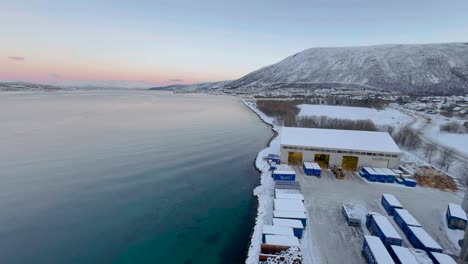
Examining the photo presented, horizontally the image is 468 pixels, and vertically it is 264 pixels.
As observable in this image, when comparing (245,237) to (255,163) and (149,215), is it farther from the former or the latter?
(255,163)

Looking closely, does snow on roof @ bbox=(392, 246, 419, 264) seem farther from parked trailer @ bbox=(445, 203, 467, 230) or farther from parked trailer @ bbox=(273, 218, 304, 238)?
parked trailer @ bbox=(445, 203, 467, 230)

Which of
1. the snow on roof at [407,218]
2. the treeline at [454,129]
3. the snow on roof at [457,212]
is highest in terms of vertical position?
the treeline at [454,129]

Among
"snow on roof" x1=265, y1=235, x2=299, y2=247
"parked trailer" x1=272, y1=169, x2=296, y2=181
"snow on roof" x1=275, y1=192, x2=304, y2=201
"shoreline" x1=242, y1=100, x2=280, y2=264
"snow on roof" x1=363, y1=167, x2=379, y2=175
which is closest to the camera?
"snow on roof" x1=265, y1=235, x2=299, y2=247

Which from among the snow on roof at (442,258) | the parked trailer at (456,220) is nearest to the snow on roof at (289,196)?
the snow on roof at (442,258)

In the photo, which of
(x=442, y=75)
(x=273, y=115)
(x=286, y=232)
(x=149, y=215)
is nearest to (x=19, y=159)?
(x=149, y=215)

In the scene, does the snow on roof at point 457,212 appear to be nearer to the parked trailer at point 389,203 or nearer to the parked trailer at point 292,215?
the parked trailer at point 389,203

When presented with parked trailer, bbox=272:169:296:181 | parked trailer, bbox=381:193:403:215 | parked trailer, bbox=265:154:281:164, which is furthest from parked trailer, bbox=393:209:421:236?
parked trailer, bbox=265:154:281:164

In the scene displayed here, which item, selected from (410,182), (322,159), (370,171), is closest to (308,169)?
(322,159)
